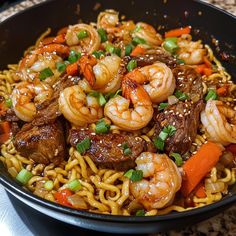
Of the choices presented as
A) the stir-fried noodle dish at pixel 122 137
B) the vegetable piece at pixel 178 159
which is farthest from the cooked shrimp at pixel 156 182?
the vegetable piece at pixel 178 159

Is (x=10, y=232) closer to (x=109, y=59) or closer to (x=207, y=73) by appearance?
(x=109, y=59)

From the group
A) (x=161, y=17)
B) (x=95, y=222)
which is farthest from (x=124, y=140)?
(x=161, y=17)

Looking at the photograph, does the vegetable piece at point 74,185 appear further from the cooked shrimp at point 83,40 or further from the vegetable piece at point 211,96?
the cooked shrimp at point 83,40

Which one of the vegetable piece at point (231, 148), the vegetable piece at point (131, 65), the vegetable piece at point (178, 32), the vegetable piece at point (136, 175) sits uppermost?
the vegetable piece at point (131, 65)

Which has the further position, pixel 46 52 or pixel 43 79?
pixel 46 52

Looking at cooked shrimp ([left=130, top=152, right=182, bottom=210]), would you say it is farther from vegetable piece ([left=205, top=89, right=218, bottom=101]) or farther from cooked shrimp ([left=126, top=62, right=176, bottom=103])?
vegetable piece ([left=205, top=89, right=218, bottom=101])

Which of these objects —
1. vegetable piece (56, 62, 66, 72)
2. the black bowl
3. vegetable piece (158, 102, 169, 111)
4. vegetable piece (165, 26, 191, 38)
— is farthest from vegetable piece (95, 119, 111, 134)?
vegetable piece (165, 26, 191, 38)
